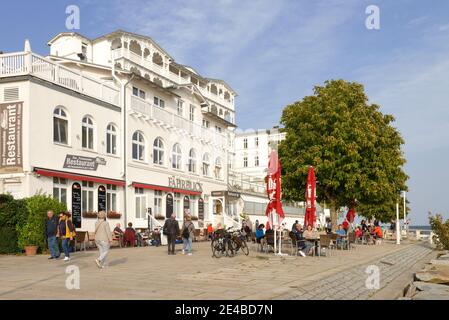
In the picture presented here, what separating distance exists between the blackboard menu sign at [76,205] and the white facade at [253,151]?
5777cm

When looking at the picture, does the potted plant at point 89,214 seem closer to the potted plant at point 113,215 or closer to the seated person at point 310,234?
the potted plant at point 113,215

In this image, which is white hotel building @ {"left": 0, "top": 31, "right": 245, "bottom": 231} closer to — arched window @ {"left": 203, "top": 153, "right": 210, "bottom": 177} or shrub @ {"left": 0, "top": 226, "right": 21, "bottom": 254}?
arched window @ {"left": 203, "top": 153, "right": 210, "bottom": 177}

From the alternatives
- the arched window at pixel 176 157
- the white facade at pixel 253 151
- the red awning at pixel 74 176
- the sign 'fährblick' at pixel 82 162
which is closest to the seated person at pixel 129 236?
the red awning at pixel 74 176

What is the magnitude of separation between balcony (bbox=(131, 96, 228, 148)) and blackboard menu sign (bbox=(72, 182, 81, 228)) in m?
6.81

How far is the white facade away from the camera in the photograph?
270 ft

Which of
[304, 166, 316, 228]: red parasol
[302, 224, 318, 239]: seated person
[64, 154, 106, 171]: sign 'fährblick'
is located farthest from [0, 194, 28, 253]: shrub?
[304, 166, 316, 228]: red parasol

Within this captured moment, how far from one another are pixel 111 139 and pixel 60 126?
439 cm

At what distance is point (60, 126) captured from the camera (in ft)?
78.9

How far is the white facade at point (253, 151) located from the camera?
82.4m

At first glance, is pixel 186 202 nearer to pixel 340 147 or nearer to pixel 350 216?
pixel 350 216

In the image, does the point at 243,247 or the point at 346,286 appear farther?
the point at 243,247

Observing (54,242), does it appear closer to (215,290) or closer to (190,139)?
(215,290)

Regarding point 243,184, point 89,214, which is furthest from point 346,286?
point 243,184
